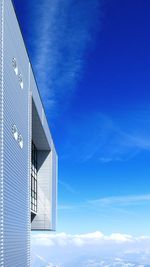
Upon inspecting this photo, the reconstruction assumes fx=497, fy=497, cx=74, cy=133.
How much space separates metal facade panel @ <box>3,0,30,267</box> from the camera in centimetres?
1945

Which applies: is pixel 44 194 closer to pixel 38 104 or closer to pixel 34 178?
pixel 34 178

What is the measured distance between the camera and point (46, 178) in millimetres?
45188

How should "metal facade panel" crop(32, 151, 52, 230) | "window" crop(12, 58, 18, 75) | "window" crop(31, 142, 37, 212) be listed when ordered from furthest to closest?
"metal facade panel" crop(32, 151, 52, 230), "window" crop(31, 142, 37, 212), "window" crop(12, 58, 18, 75)

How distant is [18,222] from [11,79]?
6630 mm

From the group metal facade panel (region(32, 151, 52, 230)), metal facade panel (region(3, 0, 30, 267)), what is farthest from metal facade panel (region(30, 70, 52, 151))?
metal facade panel (region(32, 151, 52, 230))

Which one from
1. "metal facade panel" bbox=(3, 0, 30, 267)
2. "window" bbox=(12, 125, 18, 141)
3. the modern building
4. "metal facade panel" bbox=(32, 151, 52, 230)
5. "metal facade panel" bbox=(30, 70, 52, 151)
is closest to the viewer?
the modern building

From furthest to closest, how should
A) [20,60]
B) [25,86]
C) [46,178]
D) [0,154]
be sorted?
[46,178] < [25,86] < [20,60] < [0,154]

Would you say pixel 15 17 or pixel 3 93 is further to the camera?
pixel 15 17

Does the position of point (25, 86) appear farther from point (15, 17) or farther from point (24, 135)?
point (15, 17)

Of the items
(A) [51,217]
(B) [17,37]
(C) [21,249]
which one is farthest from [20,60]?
(A) [51,217]

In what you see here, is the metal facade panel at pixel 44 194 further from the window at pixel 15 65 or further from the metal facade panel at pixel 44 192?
the window at pixel 15 65

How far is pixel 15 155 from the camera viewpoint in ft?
71.9

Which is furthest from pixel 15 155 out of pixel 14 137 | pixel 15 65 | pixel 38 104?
pixel 38 104

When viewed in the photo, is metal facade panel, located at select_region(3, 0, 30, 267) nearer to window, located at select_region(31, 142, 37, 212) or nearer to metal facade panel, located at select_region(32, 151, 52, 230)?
window, located at select_region(31, 142, 37, 212)
